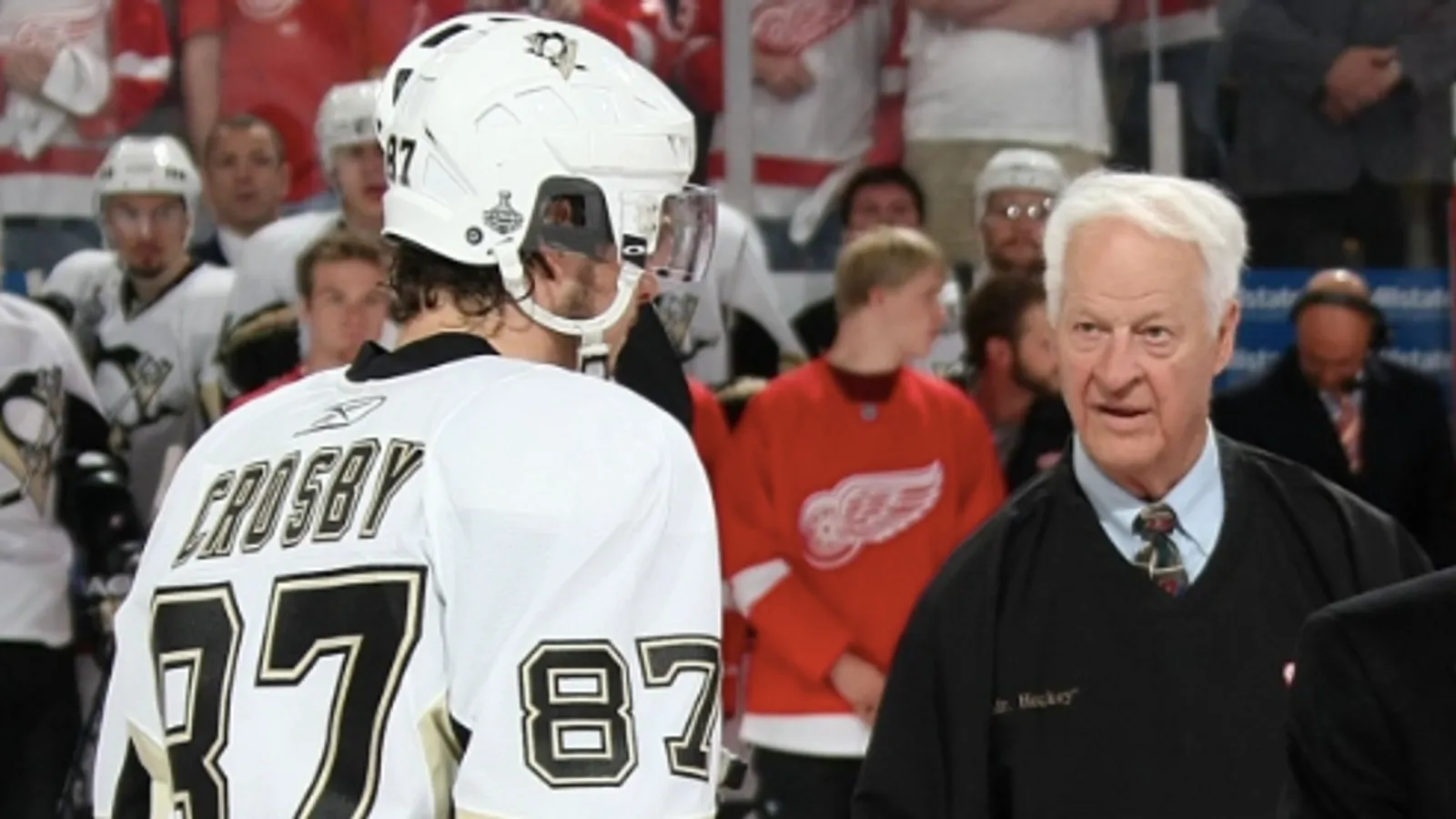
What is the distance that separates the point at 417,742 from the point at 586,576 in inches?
7.1

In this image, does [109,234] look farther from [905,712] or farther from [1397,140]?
[905,712]

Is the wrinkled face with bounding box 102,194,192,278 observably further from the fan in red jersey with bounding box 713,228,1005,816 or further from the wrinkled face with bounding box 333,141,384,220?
the fan in red jersey with bounding box 713,228,1005,816

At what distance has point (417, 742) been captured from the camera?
1.99 m

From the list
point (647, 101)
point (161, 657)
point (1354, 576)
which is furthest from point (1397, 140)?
point (161, 657)

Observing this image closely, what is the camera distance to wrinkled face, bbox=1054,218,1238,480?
9.36 feet

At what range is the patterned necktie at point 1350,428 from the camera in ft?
17.6

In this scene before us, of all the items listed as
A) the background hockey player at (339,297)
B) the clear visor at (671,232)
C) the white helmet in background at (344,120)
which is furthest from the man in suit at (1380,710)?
the white helmet in background at (344,120)

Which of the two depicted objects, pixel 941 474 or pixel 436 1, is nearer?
pixel 941 474

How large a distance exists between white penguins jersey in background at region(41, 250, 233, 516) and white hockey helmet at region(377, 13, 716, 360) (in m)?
3.73

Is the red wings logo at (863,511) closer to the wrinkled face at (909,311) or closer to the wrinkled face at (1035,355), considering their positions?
the wrinkled face at (909,311)

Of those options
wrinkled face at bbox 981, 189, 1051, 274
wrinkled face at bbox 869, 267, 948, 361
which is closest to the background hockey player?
wrinkled face at bbox 869, 267, 948, 361

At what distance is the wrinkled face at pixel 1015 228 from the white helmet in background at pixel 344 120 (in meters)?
1.41

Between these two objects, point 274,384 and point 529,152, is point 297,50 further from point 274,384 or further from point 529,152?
point 529,152

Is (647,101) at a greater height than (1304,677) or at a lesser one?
greater
